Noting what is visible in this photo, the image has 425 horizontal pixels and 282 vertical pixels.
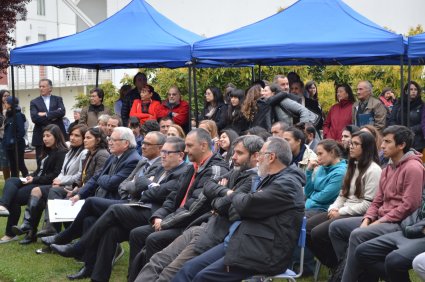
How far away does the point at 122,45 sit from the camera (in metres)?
12.2

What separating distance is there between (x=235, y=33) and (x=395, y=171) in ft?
15.5

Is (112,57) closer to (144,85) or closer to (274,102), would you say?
(144,85)

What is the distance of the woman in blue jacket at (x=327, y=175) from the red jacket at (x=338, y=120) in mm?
3521

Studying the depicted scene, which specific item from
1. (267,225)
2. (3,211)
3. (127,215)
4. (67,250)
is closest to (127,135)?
(127,215)

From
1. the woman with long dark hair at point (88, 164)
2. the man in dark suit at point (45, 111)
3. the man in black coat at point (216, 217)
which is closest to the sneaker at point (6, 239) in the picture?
the woman with long dark hair at point (88, 164)

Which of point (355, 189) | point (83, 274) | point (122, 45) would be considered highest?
point (122, 45)

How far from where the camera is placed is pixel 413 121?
37.6 feet

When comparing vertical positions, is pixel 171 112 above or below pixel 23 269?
above

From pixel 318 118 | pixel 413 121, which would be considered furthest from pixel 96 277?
pixel 413 121

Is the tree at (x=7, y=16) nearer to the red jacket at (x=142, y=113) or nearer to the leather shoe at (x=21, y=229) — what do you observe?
the red jacket at (x=142, y=113)

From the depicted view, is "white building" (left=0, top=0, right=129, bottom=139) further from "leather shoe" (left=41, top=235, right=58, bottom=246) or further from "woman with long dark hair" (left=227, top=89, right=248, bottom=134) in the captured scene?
"leather shoe" (left=41, top=235, right=58, bottom=246)

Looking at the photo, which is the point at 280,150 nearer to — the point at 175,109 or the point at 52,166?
the point at 52,166

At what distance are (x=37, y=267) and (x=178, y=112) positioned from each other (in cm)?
468

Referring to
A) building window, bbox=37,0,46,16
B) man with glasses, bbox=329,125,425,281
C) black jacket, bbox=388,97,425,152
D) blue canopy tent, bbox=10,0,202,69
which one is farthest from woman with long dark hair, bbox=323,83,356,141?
building window, bbox=37,0,46,16
